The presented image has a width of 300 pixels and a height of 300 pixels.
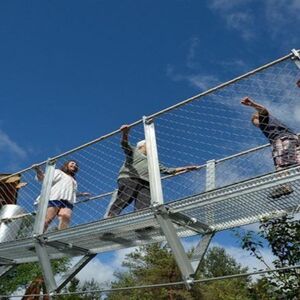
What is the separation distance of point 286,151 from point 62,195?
3.10m

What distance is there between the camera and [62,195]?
646 cm

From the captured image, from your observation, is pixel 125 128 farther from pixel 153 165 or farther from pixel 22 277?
pixel 22 277

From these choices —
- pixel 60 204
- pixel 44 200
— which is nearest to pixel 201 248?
pixel 44 200

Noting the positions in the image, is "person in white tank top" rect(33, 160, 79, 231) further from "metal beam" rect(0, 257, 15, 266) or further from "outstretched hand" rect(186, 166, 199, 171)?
"outstretched hand" rect(186, 166, 199, 171)

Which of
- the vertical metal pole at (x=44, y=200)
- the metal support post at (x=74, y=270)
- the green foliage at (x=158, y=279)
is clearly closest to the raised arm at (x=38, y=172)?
the vertical metal pole at (x=44, y=200)

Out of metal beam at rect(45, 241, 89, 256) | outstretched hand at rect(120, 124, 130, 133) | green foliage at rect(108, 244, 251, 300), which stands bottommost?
metal beam at rect(45, 241, 89, 256)

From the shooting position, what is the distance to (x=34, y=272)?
25312 millimetres

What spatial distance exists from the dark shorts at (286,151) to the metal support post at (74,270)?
103 inches

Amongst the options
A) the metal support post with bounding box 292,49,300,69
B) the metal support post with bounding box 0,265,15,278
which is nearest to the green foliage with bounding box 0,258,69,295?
the metal support post with bounding box 0,265,15,278

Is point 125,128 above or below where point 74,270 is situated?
above

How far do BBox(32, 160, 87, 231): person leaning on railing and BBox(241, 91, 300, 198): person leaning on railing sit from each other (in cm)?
278

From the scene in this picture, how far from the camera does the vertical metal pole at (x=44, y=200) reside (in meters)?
5.51

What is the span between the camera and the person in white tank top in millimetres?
6242

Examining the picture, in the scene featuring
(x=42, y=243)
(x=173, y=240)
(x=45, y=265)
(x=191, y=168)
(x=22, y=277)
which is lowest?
(x=173, y=240)
